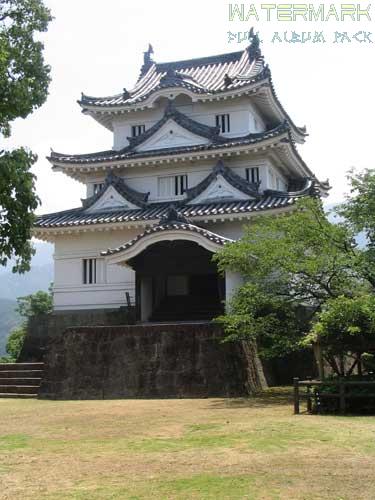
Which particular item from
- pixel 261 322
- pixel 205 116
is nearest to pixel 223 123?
pixel 205 116

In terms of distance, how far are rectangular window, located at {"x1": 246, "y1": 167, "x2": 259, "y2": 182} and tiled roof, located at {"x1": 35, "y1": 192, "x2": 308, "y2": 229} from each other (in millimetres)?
1786

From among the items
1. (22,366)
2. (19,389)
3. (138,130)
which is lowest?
(19,389)

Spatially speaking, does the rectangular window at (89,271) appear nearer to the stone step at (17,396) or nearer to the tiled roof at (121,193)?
the tiled roof at (121,193)

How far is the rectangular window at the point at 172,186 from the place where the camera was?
26.4m

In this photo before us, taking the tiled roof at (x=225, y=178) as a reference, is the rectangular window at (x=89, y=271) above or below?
below

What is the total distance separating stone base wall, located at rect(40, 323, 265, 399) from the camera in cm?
1748

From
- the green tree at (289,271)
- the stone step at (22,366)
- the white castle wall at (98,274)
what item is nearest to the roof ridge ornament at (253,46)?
the white castle wall at (98,274)

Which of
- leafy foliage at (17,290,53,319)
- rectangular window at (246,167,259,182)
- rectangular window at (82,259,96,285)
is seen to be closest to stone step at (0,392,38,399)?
rectangular window at (82,259,96,285)

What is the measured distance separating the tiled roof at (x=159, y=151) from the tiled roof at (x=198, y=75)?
7.75 ft

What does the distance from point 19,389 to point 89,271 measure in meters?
7.19

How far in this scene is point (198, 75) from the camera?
30.2 m

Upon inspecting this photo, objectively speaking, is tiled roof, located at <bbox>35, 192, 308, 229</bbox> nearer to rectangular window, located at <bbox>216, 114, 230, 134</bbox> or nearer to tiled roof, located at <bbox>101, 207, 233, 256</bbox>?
tiled roof, located at <bbox>101, 207, 233, 256</bbox>

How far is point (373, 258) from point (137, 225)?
11.3 meters

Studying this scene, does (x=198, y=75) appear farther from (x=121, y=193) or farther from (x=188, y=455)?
(x=188, y=455)
